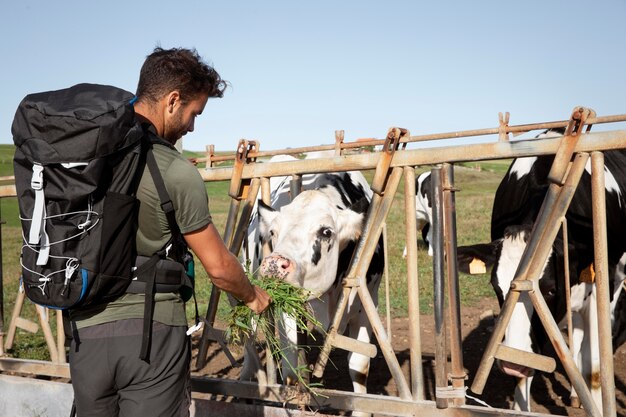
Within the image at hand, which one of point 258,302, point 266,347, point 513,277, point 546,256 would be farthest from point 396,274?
point 258,302

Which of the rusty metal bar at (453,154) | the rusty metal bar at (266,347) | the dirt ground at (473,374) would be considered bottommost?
the dirt ground at (473,374)

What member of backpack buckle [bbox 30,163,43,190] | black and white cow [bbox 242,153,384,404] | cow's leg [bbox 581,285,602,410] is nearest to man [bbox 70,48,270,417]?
backpack buckle [bbox 30,163,43,190]

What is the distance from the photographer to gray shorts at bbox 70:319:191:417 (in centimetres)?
280

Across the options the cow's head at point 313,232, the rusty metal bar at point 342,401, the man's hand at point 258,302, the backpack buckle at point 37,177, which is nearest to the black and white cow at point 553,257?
the rusty metal bar at point 342,401

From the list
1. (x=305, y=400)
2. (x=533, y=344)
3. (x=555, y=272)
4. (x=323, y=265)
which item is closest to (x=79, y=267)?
(x=305, y=400)

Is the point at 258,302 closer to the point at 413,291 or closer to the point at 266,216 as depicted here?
the point at 413,291

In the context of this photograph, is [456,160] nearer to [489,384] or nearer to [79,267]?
[79,267]

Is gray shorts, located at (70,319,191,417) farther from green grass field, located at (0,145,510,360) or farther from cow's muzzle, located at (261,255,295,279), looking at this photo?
green grass field, located at (0,145,510,360)

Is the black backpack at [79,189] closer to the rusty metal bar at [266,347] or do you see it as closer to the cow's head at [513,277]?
the rusty metal bar at [266,347]

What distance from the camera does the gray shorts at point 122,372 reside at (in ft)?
9.18

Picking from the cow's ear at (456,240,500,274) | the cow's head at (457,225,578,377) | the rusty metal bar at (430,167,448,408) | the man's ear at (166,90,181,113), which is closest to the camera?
the man's ear at (166,90,181,113)

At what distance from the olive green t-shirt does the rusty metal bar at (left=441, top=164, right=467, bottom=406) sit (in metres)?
1.64

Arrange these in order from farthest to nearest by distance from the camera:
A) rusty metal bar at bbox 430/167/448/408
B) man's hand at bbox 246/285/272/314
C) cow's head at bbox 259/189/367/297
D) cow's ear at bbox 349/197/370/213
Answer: cow's ear at bbox 349/197/370/213 < cow's head at bbox 259/189/367/297 < rusty metal bar at bbox 430/167/448/408 < man's hand at bbox 246/285/272/314

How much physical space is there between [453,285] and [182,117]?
74.8 inches
